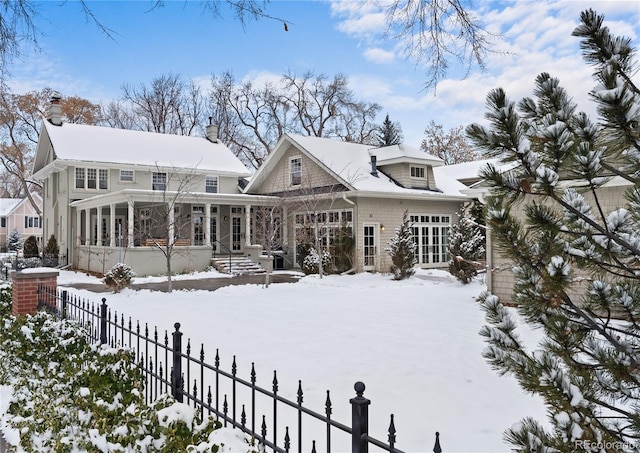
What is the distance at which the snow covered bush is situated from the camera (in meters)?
3.14

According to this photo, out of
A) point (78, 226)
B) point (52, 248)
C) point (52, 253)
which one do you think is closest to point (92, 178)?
point (78, 226)

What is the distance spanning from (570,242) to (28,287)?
8.48 metres

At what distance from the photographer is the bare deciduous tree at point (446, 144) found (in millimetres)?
41625

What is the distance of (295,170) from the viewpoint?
75.9 feet

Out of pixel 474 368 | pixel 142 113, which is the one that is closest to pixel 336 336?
pixel 474 368

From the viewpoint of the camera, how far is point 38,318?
640 centimetres

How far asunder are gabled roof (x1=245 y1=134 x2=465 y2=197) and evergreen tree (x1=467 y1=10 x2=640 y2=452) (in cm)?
1730

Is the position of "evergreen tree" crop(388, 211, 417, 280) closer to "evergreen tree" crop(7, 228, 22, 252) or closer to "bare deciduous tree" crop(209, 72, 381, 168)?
"bare deciduous tree" crop(209, 72, 381, 168)

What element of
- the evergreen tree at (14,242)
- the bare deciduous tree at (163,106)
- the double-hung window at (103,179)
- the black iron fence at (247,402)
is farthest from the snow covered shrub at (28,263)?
the evergreen tree at (14,242)

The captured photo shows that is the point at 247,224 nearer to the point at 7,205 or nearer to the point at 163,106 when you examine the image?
the point at 163,106

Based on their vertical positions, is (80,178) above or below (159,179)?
below

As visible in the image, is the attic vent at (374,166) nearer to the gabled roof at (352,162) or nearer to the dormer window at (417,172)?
the gabled roof at (352,162)

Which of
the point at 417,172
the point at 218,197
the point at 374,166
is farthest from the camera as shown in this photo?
the point at 417,172

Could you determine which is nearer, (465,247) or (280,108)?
(465,247)
